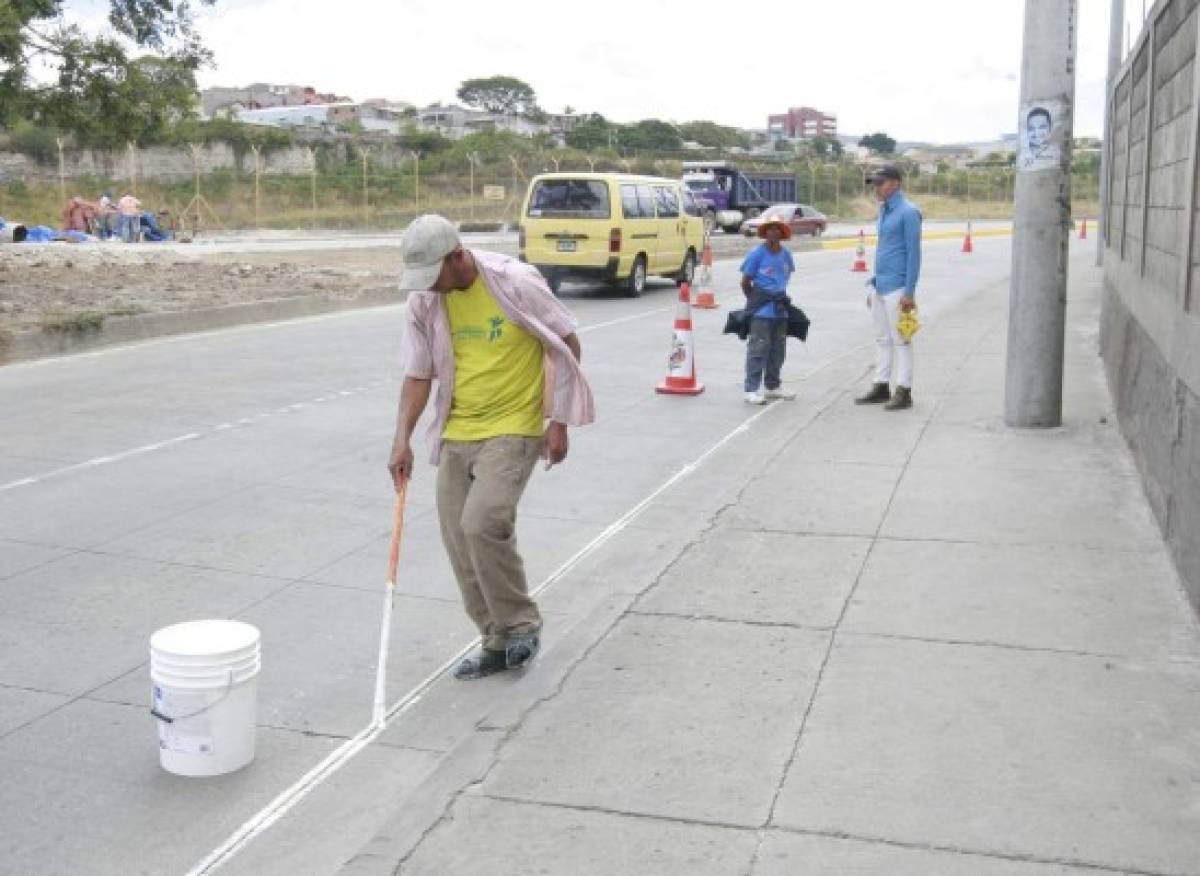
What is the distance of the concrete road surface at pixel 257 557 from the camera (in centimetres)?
459

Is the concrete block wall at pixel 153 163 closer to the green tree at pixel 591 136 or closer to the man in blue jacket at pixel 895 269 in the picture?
the green tree at pixel 591 136

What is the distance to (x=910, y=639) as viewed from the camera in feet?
18.8

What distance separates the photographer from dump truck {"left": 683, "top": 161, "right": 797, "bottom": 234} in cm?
4972

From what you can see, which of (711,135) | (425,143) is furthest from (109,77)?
(711,135)

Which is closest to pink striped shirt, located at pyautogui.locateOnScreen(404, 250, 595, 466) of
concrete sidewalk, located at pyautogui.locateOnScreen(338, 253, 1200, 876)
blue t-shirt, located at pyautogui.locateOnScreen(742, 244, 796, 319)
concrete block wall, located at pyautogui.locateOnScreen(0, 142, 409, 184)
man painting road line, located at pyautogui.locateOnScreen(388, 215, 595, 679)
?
man painting road line, located at pyautogui.locateOnScreen(388, 215, 595, 679)

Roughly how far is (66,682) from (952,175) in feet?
315

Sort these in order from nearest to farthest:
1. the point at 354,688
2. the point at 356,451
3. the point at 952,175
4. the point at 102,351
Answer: the point at 354,688
the point at 356,451
the point at 102,351
the point at 952,175

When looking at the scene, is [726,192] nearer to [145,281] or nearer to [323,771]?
[145,281]

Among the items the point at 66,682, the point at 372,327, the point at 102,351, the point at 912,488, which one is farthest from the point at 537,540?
the point at 372,327

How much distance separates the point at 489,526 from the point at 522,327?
0.79 m

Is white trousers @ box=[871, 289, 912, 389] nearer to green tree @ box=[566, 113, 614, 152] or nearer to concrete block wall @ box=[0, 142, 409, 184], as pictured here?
concrete block wall @ box=[0, 142, 409, 184]

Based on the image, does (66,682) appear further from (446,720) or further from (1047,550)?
(1047,550)

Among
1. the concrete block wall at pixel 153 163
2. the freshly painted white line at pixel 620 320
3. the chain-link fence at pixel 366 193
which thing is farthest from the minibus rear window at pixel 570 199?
the concrete block wall at pixel 153 163

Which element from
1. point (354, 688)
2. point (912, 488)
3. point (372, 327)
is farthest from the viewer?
point (372, 327)
